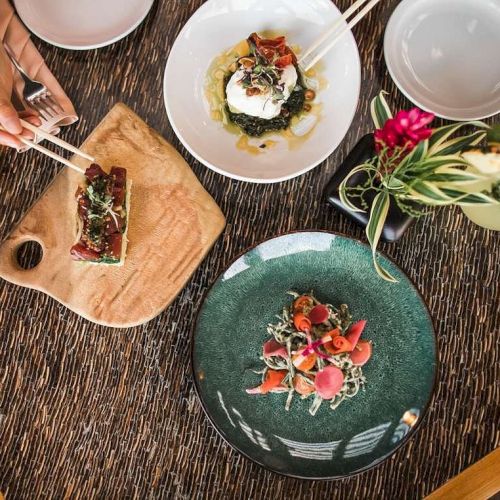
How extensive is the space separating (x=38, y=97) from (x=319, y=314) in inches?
38.1

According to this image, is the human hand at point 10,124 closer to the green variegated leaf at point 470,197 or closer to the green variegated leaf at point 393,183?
the green variegated leaf at point 393,183

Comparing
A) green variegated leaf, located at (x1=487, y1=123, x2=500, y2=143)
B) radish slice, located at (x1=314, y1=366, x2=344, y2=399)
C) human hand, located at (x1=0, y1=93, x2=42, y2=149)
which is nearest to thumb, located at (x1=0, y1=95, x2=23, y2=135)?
human hand, located at (x1=0, y1=93, x2=42, y2=149)

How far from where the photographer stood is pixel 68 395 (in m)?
1.57

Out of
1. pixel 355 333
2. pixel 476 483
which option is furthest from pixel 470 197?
pixel 476 483

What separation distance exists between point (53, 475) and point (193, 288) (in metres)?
0.65

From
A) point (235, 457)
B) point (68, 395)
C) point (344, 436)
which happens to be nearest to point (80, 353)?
point (68, 395)

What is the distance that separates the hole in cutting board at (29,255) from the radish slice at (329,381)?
855 millimetres

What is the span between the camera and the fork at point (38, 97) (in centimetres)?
152

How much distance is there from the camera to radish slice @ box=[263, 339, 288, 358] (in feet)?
4.79

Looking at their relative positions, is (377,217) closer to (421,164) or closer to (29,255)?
(421,164)

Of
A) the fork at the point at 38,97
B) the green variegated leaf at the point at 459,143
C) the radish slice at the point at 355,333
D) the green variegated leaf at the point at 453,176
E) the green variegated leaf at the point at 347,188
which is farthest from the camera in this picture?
the fork at the point at 38,97

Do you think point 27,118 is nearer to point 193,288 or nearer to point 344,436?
point 193,288

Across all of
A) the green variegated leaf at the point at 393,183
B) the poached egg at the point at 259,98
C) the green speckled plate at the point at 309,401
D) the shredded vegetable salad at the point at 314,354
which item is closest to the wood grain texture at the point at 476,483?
the green speckled plate at the point at 309,401

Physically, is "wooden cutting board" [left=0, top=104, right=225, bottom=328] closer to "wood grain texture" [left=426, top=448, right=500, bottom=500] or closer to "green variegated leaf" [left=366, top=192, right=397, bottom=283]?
"green variegated leaf" [left=366, top=192, right=397, bottom=283]
